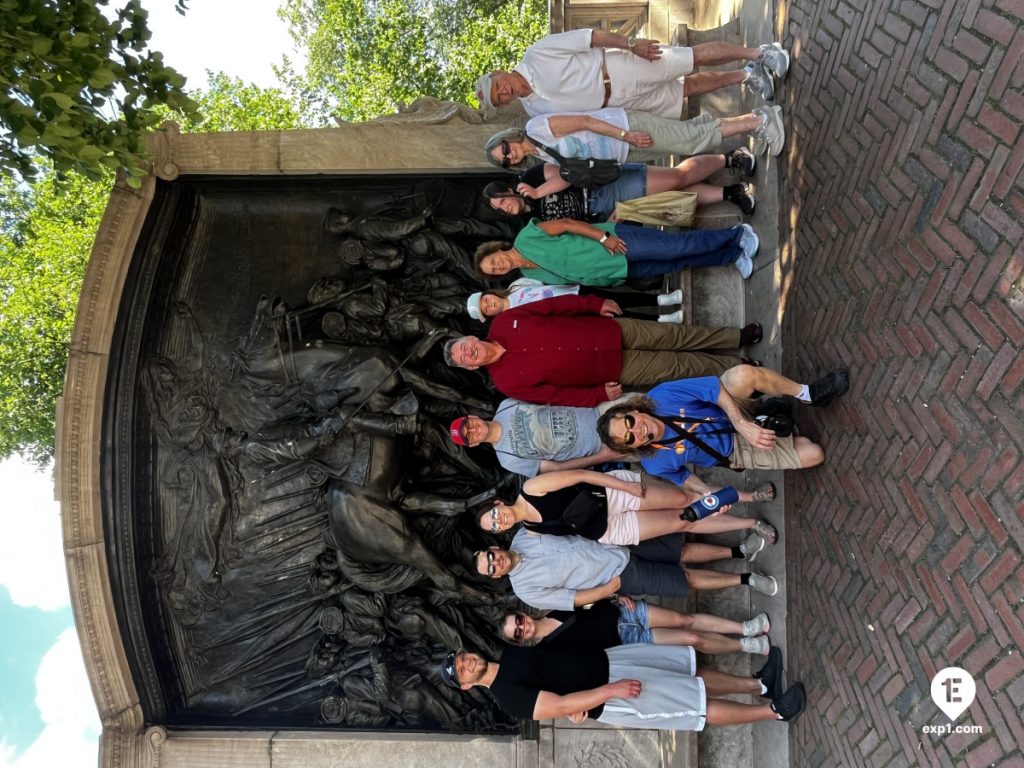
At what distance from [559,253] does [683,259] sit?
122 cm

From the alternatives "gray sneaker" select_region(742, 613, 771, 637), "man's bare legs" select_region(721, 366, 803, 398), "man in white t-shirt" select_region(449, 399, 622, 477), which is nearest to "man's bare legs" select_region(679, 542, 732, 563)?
"gray sneaker" select_region(742, 613, 771, 637)

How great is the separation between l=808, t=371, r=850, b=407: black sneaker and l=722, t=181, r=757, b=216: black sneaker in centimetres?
204

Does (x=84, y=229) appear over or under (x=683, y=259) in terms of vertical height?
under

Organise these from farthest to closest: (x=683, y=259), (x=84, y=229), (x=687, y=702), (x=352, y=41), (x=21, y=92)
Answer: (x=352, y=41) → (x=84, y=229) → (x=683, y=259) → (x=687, y=702) → (x=21, y=92)

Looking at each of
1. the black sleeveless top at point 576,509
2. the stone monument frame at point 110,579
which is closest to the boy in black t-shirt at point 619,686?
the black sleeveless top at point 576,509

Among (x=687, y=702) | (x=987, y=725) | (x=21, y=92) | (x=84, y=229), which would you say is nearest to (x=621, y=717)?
(x=687, y=702)

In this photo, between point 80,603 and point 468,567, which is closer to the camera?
point 80,603

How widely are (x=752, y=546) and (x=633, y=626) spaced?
49.8 inches

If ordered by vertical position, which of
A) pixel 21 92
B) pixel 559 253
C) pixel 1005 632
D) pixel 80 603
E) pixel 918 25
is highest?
pixel 918 25

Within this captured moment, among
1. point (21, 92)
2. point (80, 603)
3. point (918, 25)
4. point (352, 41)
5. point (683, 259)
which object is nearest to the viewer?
point (918, 25)

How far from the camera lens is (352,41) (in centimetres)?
2123

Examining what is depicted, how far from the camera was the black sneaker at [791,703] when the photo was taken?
5.29 m

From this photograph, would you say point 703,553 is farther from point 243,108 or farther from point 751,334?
point 243,108

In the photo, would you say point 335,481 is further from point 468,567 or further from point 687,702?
point 687,702
